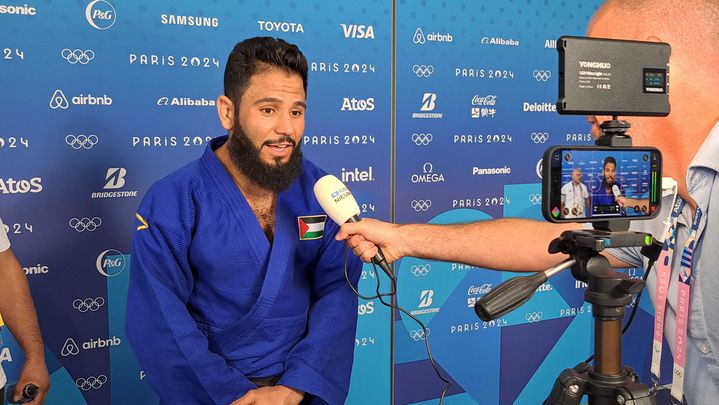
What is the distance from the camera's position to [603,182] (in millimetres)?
951

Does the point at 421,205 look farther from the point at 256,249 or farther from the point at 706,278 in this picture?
the point at 706,278

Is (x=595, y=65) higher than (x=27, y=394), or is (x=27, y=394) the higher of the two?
(x=595, y=65)

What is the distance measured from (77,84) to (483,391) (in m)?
2.18

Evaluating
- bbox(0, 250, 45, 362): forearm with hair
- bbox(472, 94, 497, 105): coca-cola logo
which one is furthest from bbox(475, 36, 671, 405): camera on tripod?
bbox(472, 94, 497, 105): coca-cola logo

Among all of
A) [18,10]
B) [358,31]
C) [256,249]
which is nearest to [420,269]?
[358,31]

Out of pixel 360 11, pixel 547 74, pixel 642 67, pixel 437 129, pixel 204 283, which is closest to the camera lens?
pixel 642 67

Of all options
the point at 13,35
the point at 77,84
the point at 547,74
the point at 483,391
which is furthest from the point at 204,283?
the point at 547,74

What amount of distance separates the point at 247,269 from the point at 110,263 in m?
0.70

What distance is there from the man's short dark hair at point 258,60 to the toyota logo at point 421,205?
1040 mm

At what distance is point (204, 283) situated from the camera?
1.70 m

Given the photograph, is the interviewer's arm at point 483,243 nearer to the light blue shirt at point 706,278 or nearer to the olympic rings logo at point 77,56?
the light blue shirt at point 706,278

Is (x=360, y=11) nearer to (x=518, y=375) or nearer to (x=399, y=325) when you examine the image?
(x=399, y=325)

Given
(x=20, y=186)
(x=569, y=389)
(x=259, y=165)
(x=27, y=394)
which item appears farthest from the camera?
(x=20, y=186)

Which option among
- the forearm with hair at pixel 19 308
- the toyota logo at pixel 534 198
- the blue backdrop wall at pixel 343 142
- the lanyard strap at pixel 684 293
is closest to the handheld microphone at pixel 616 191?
the lanyard strap at pixel 684 293
